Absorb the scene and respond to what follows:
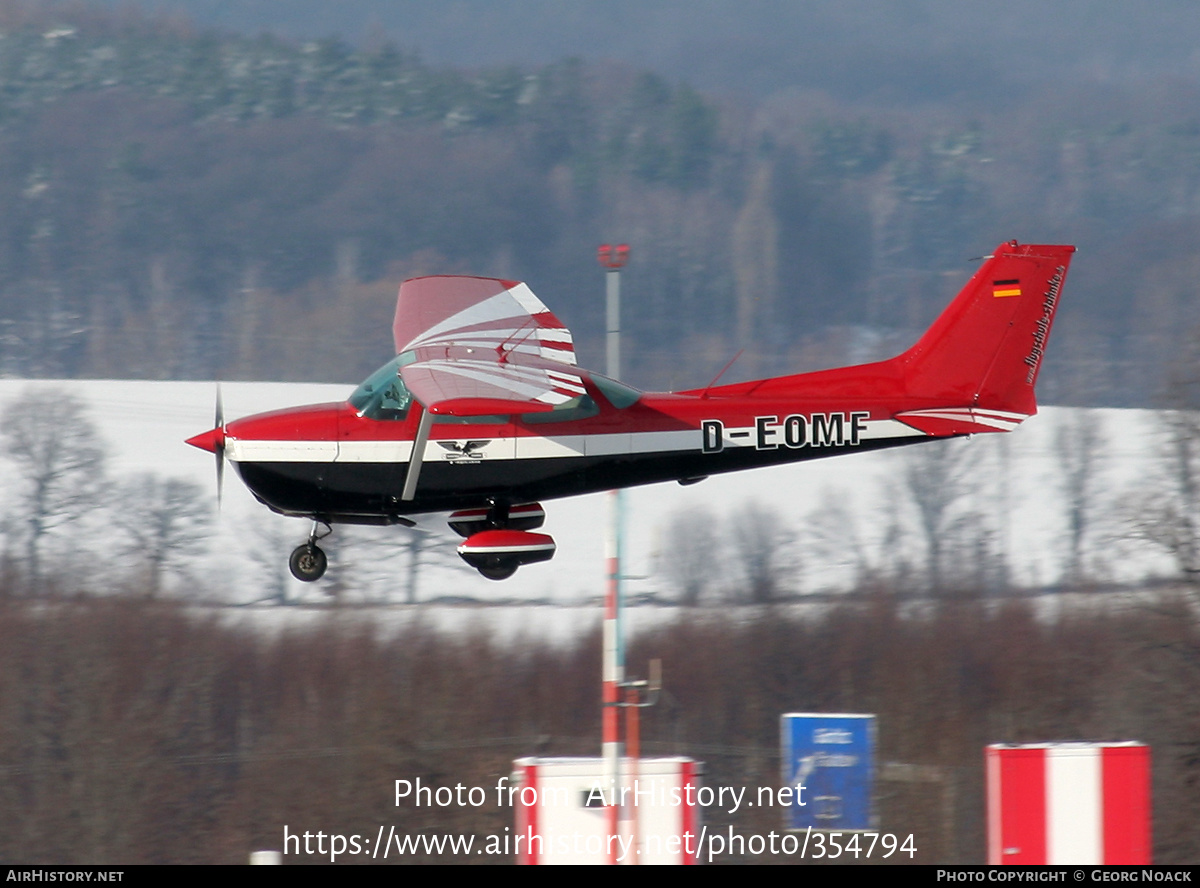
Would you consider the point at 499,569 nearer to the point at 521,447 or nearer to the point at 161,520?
the point at 521,447

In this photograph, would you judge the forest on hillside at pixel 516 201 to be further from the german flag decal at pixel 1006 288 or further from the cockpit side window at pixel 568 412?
the cockpit side window at pixel 568 412

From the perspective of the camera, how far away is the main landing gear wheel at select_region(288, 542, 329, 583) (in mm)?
12312

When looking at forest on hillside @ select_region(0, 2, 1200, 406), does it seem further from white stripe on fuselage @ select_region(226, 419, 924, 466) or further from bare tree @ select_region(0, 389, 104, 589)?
white stripe on fuselage @ select_region(226, 419, 924, 466)

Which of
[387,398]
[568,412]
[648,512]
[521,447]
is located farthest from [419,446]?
[648,512]

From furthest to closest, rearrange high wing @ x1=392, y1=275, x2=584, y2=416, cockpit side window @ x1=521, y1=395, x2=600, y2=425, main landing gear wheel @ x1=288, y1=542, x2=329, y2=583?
main landing gear wheel @ x1=288, y1=542, x2=329, y2=583 < cockpit side window @ x1=521, y1=395, x2=600, y2=425 < high wing @ x1=392, y1=275, x2=584, y2=416

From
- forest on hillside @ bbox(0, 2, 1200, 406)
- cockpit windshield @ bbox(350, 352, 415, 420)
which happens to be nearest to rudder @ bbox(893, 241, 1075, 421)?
cockpit windshield @ bbox(350, 352, 415, 420)

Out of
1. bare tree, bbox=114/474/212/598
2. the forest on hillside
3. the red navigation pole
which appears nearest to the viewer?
the red navigation pole

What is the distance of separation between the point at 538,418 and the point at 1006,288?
449 cm

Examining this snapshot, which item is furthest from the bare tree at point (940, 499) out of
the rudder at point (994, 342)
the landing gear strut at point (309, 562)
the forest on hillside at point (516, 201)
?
the forest on hillside at point (516, 201)

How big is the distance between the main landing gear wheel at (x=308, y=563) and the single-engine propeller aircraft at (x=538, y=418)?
0.05ft

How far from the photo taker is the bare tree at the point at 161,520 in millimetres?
27844

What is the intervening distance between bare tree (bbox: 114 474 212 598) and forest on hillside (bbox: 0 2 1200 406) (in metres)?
34.2

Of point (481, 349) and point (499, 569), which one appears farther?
point (499, 569)

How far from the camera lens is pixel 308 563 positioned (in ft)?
40.6
